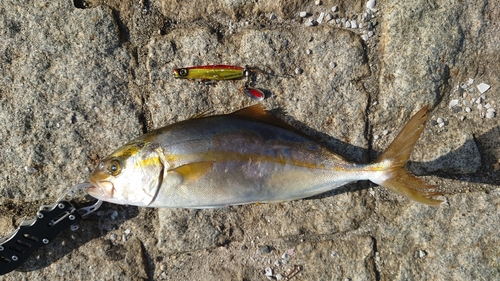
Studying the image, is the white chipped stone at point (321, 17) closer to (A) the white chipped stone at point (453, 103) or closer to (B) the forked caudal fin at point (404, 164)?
(B) the forked caudal fin at point (404, 164)

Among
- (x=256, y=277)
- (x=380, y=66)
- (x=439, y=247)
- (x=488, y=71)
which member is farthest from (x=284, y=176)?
(x=488, y=71)

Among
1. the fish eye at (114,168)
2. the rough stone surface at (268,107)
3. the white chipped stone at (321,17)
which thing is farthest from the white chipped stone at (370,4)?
the fish eye at (114,168)

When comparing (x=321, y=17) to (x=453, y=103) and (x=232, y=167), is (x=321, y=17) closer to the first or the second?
(x=453, y=103)

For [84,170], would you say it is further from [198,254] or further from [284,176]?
[284,176]

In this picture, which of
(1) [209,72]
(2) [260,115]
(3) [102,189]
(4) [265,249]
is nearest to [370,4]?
(2) [260,115]

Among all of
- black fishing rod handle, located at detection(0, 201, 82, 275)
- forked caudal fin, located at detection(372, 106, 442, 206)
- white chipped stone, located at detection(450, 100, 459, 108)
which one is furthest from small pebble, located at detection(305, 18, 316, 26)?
black fishing rod handle, located at detection(0, 201, 82, 275)

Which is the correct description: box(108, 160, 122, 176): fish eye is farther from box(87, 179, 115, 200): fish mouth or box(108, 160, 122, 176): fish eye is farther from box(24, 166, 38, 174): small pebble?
box(24, 166, 38, 174): small pebble

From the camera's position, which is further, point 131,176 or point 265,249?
point 265,249
